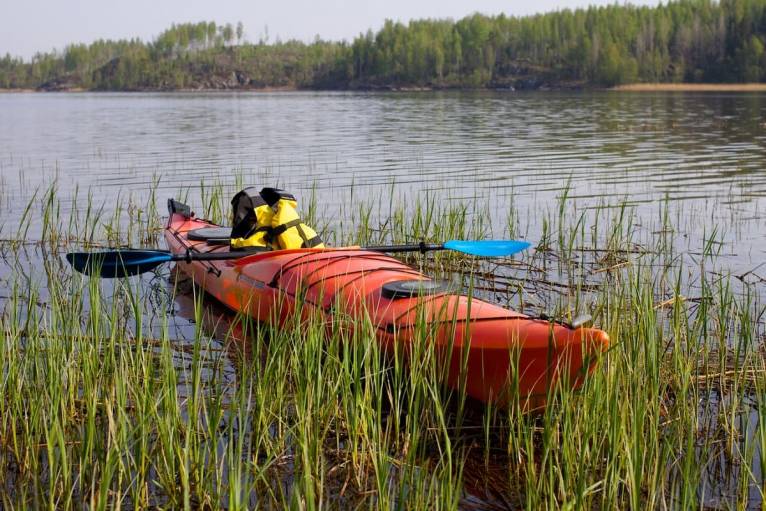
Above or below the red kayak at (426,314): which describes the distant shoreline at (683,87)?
above

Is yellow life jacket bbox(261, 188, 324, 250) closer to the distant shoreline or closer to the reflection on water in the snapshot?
the reflection on water

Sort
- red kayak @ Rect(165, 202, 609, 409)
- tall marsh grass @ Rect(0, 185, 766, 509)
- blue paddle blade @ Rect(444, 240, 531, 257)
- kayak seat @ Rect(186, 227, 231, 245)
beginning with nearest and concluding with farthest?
tall marsh grass @ Rect(0, 185, 766, 509), red kayak @ Rect(165, 202, 609, 409), blue paddle blade @ Rect(444, 240, 531, 257), kayak seat @ Rect(186, 227, 231, 245)

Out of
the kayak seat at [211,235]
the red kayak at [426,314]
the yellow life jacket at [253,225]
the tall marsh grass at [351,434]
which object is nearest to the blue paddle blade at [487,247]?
the red kayak at [426,314]

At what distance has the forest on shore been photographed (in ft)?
318

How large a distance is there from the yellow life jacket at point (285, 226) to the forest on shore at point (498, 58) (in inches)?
3487

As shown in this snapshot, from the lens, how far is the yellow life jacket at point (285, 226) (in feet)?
26.3

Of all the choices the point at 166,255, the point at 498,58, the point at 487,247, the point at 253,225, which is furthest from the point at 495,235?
the point at 498,58

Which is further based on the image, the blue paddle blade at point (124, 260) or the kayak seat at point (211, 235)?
the kayak seat at point (211, 235)

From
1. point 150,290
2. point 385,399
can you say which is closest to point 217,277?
point 150,290

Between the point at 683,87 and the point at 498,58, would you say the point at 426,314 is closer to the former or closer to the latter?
the point at 683,87

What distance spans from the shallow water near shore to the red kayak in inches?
9.3

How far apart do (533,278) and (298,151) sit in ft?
54.1

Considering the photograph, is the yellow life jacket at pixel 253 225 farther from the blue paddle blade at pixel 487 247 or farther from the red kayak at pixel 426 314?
the blue paddle blade at pixel 487 247

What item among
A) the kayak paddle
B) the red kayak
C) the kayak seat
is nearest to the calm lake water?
the kayak seat
